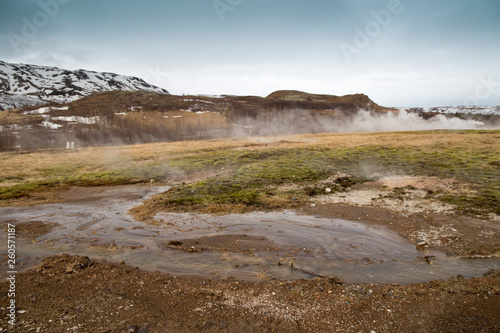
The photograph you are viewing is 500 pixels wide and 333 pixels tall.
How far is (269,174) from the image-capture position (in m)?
23.4

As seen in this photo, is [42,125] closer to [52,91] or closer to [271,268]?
[271,268]

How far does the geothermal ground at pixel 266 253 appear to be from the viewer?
6422 millimetres

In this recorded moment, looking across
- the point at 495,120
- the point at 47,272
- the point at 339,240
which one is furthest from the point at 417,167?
the point at 495,120

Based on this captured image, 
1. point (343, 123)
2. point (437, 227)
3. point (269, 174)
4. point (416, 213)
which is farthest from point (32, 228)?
point (343, 123)

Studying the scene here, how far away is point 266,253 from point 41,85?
202m

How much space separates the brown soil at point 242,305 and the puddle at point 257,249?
74 centimetres

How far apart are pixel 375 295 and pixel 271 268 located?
300cm

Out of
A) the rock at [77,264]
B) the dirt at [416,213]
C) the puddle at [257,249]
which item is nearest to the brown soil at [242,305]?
the rock at [77,264]

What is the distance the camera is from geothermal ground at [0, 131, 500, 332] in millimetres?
6422

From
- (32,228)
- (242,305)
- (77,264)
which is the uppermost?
(242,305)

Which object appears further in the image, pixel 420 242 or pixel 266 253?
pixel 420 242

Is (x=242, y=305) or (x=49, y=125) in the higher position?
(x=49, y=125)

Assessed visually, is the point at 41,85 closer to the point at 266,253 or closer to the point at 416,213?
the point at 266,253

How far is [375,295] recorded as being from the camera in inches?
282
